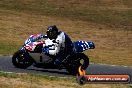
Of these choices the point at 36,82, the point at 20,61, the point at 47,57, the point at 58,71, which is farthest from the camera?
the point at 58,71

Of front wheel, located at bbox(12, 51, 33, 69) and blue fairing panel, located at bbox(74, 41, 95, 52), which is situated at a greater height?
blue fairing panel, located at bbox(74, 41, 95, 52)

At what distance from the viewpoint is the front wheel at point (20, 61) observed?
56.5 ft

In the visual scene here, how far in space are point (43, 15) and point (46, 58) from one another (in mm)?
23160

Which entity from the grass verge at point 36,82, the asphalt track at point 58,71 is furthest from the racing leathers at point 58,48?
the grass verge at point 36,82

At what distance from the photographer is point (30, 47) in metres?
17.1

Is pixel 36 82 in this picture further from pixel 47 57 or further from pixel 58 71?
pixel 58 71

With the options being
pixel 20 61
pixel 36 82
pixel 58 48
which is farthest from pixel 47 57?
pixel 36 82

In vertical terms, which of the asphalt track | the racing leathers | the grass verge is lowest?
the asphalt track

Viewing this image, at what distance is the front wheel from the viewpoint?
1723 cm

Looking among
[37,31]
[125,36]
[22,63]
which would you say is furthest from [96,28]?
[22,63]

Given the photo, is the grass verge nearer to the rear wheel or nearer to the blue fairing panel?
the rear wheel

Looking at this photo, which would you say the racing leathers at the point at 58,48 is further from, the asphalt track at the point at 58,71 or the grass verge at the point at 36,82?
the grass verge at the point at 36,82

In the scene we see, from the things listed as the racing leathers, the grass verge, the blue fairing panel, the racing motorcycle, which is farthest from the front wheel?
the blue fairing panel

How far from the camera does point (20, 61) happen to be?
17.4 metres
